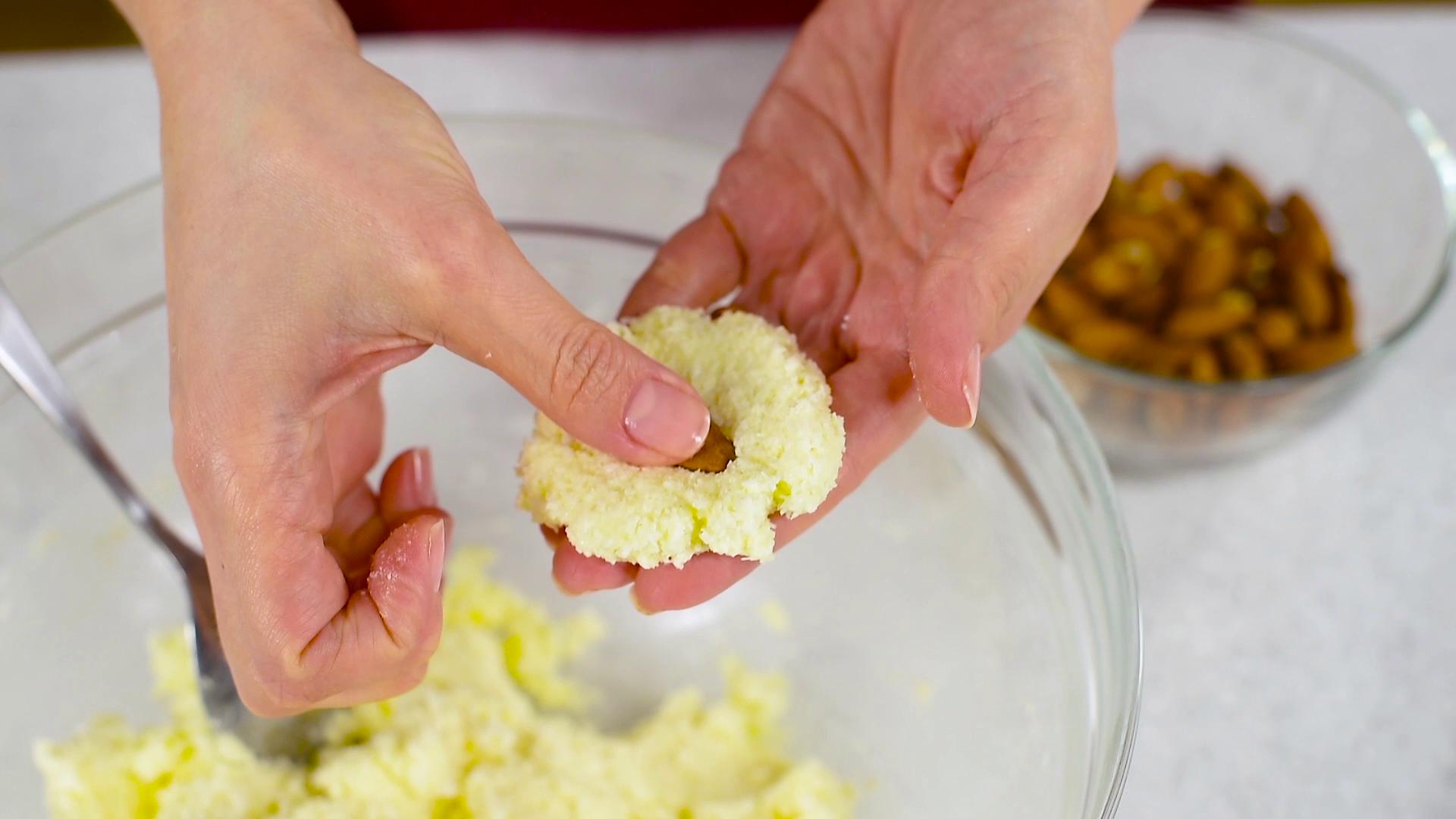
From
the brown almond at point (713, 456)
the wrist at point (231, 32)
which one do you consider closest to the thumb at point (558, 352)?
the brown almond at point (713, 456)

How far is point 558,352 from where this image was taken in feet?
2.77

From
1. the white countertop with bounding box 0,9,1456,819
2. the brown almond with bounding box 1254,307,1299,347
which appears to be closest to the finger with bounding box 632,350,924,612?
the white countertop with bounding box 0,9,1456,819

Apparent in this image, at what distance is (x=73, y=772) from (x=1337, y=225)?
1795mm

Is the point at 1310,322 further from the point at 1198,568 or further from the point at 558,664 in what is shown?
the point at 558,664

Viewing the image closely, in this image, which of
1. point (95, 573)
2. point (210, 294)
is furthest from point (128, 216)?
point (210, 294)

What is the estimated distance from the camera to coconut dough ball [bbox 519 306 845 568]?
97 centimetres

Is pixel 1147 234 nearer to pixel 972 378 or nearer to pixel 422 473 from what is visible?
pixel 972 378

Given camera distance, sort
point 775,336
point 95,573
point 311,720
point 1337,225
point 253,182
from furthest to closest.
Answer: point 1337,225 → point 95,573 → point 311,720 → point 775,336 → point 253,182

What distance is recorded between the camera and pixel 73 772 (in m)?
1.12

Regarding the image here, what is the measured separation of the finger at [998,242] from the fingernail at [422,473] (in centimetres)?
52

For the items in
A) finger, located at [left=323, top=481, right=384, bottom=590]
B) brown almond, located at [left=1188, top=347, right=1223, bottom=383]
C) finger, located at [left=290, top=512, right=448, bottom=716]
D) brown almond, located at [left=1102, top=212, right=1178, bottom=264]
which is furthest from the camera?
brown almond, located at [left=1102, top=212, right=1178, bottom=264]

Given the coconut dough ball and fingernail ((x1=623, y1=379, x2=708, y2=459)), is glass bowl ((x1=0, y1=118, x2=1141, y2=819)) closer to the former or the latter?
the coconut dough ball

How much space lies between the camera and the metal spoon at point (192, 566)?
1.16 m

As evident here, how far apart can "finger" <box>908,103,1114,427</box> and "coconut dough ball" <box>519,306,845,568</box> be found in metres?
0.13
